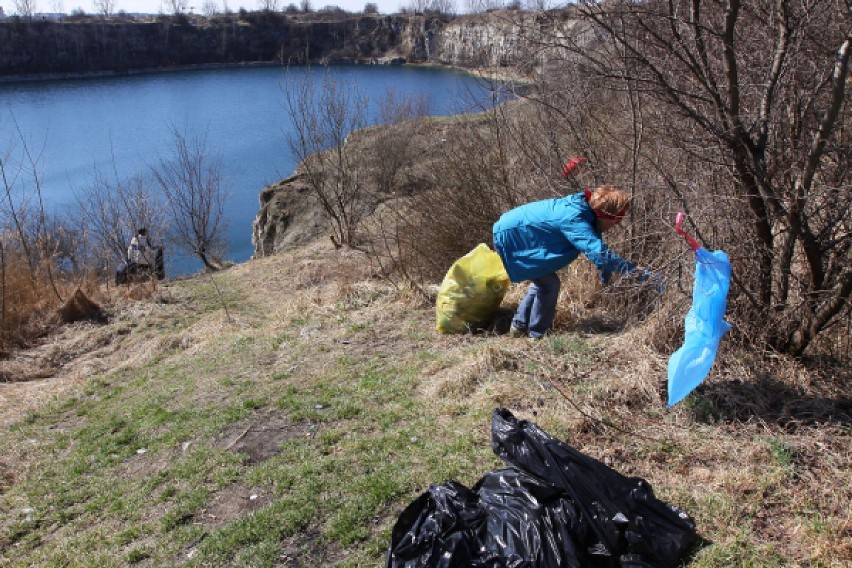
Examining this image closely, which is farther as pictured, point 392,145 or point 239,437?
point 392,145

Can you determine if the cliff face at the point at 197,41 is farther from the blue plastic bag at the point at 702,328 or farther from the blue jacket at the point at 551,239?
the blue plastic bag at the point at 702,328

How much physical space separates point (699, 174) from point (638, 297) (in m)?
1.22

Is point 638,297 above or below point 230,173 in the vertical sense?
above

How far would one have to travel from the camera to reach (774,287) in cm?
445

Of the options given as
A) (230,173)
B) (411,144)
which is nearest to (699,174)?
(411,144)

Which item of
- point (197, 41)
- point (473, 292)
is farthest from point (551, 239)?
point (197, 41)

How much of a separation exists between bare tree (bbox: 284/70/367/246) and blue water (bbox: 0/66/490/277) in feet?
2.15

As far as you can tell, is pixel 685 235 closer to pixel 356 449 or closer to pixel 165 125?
pixel 356 449

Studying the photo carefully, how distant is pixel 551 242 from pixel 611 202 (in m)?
0.62

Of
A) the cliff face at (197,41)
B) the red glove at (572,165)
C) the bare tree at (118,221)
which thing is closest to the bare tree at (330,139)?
the bare tree at (118,221)

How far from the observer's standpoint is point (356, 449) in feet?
14.8

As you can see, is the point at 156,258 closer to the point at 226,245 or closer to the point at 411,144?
the point at 411,144

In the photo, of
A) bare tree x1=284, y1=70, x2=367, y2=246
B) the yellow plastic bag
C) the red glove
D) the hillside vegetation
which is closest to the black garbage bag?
the hillside vegetation

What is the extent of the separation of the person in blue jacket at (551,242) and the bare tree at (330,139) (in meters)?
10.6
